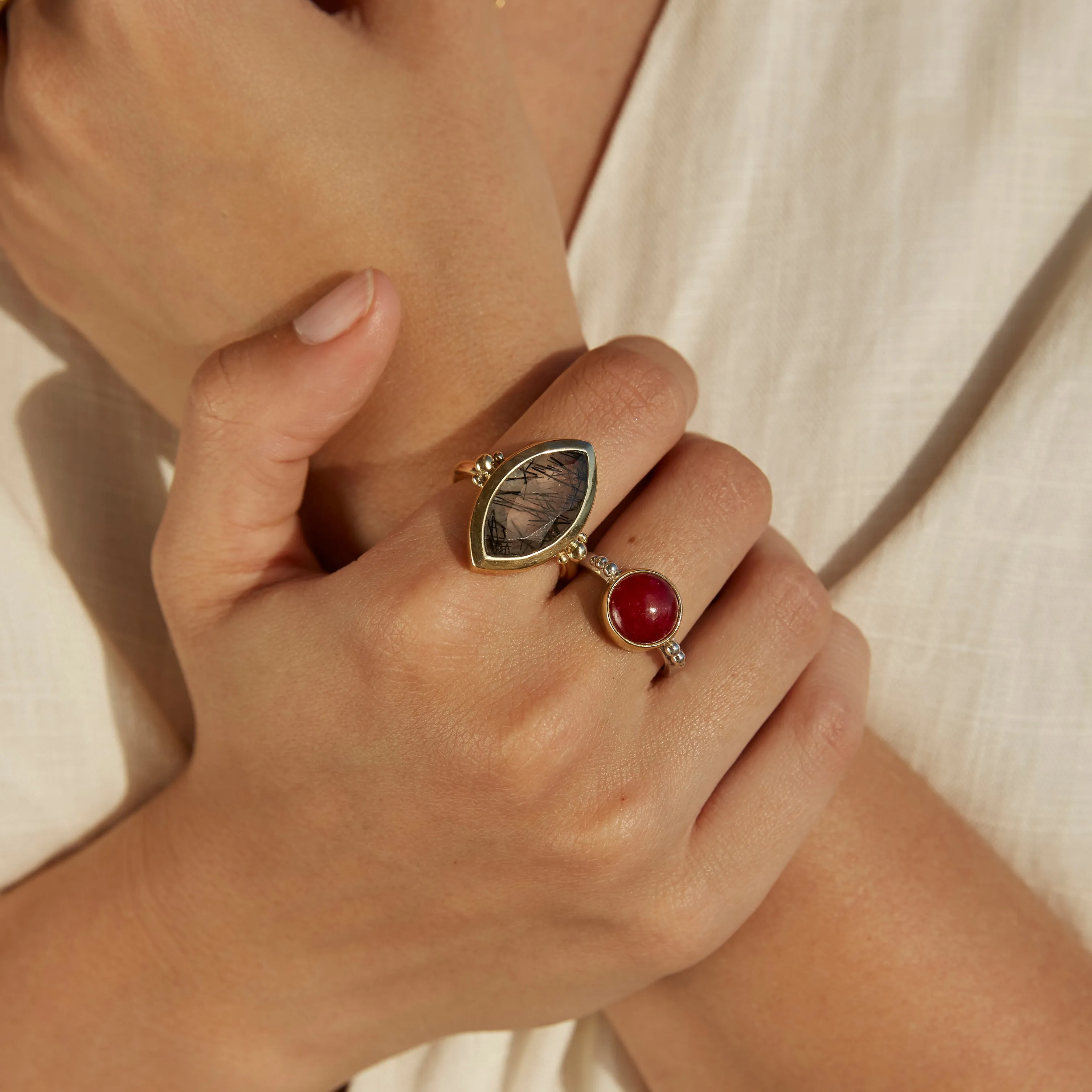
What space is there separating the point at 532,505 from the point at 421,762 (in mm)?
238

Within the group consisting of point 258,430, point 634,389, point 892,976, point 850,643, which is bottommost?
point 892,976

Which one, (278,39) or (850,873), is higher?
(278,39)

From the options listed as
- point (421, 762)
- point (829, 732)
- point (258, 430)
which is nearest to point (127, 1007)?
point (421, 762)

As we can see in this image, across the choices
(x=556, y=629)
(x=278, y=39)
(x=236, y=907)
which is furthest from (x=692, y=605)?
(x=278, y=39)

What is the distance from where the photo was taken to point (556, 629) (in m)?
0.81

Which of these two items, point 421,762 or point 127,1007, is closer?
point 421,762

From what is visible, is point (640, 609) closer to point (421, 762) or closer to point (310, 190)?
point (421, 762)

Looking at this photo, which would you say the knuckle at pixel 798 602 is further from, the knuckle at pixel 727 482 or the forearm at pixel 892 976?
the forearm at pixel 892 976

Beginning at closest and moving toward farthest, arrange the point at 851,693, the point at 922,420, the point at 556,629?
the point at 556,629
the point at 851,693
the point at 922,420

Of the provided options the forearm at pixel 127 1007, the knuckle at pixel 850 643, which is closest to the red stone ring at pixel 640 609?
the knuckle at pixel 850 643

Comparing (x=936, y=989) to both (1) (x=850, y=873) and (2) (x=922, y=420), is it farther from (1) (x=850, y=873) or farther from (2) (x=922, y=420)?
(2) (x=922, y=420)

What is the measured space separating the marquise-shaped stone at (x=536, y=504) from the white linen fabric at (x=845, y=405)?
0.42 m

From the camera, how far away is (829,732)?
2.88ft

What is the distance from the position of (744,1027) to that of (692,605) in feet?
1.42
